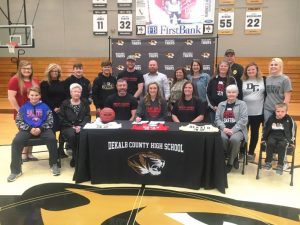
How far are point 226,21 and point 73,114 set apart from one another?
6.07 m

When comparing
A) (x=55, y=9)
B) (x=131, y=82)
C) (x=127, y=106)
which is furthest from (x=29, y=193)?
(x=55, y=9)

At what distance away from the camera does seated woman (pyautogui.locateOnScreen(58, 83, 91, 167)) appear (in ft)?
13.2

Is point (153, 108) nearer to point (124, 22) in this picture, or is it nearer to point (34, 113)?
point (34, 113)

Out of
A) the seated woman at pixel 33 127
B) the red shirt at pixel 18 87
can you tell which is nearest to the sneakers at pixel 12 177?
the seated woman at pixel 33 127

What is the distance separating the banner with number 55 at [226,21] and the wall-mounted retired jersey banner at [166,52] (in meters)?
2.24

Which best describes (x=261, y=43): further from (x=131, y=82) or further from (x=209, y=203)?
(x=209, y=203)

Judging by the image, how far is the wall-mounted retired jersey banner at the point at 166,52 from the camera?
21.8ft

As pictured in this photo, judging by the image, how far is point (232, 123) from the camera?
3.93 meters

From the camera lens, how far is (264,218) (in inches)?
111

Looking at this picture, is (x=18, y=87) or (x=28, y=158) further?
(x=28, y=158)

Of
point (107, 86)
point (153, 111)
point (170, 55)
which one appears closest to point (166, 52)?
point (170, 55)

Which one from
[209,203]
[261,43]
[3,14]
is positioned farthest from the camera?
[3,14]

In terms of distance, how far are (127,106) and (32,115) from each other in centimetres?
125

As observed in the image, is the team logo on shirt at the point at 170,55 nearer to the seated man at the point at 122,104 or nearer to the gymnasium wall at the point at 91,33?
the gymnasium wall at the point at 91,33
